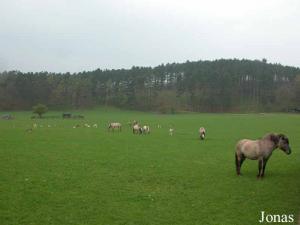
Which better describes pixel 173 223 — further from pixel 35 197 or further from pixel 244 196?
pixel 35 197

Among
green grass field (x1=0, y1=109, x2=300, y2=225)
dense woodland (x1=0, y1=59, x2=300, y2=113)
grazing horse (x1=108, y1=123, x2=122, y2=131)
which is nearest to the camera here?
green grass field (x1=0, y1=109, x2=300, y2=225)

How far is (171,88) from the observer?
17212 centimetres

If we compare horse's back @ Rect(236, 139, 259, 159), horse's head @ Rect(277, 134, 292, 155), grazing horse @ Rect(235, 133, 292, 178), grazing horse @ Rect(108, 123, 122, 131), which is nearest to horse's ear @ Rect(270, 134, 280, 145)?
grazing horse @ Rect(235, 133, 292, 178)

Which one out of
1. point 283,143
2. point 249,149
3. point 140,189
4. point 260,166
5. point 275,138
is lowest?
point 140,189

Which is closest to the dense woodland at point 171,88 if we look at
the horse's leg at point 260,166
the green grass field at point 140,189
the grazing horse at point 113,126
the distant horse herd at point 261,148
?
the grazing horse at point 113,126

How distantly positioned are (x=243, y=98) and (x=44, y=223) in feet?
503

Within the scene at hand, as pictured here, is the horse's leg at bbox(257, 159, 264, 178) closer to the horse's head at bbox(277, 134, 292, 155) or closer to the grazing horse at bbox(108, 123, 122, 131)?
the horse's head at bbox(277, 134, 292, 155)

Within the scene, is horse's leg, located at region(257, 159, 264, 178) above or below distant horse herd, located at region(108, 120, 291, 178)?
below

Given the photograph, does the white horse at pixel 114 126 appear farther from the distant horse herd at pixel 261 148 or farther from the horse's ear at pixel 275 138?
the horse's ear at pixel 275 138

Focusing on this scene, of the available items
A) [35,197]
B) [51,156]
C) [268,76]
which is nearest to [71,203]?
[35,197]

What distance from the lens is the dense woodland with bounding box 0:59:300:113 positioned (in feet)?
475

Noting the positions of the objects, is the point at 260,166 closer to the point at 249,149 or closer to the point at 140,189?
the point at 249,149

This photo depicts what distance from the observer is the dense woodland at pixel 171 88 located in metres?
145

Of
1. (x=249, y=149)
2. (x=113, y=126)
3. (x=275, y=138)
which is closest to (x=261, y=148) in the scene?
(x=249, y=149)
